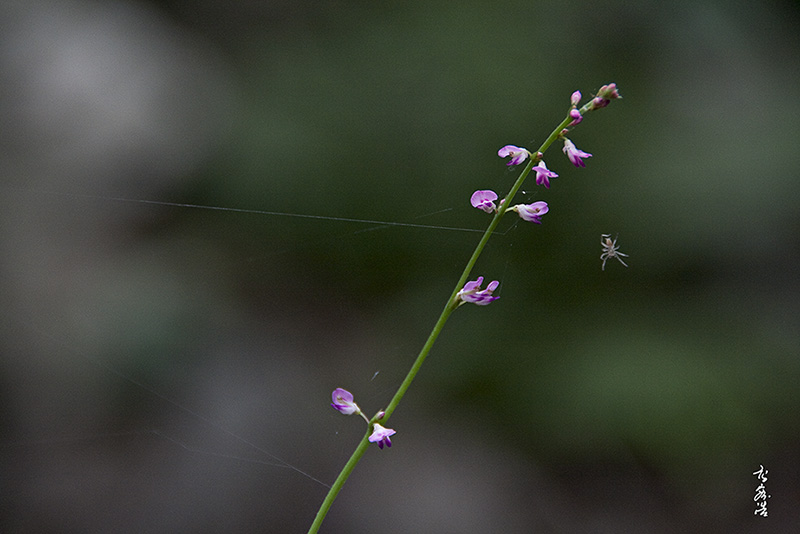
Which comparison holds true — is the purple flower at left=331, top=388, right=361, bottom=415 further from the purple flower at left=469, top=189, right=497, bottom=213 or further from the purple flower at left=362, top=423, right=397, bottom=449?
the purple flower at left=469, top=189, right=497, bottom=213

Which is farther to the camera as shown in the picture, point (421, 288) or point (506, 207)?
point (421, 288)

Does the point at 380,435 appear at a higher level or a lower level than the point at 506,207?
lower

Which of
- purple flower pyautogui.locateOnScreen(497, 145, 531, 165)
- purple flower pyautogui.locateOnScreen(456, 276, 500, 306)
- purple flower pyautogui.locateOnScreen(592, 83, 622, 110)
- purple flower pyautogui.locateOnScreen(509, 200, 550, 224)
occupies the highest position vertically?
purple flower pyautogui.locateOnScreen(592, 83, 622, 110)

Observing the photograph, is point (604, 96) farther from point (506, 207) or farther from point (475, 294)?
point (475, 294)

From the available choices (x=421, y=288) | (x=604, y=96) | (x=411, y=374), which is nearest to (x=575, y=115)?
(x=604, y=96)

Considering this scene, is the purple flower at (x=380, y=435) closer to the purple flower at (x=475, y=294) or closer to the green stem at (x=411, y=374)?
the green stem at (x=411, y=374)

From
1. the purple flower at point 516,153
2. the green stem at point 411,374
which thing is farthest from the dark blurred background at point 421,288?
the green stem at point 411,374

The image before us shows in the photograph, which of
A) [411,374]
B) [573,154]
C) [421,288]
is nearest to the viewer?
[411,374]

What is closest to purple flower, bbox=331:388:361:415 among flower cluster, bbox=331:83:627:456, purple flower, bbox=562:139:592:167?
flower cluster, bbox=331:83:627:456
